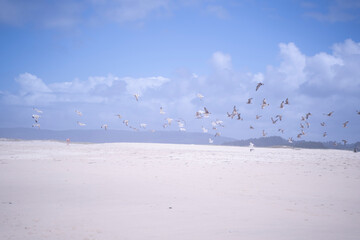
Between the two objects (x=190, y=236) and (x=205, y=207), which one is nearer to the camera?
(x=190, y=236)

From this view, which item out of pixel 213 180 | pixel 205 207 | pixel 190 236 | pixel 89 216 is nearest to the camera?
pixel 190 236

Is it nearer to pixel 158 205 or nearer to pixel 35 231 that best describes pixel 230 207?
pixel 158 205

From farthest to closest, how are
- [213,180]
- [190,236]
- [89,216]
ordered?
1. [213,180]
2. [89,216]
3. [190,236]

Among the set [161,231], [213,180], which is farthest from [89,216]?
[213,180]

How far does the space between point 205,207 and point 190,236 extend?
2722 millimetres

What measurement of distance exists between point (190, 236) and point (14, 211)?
5.94 meters

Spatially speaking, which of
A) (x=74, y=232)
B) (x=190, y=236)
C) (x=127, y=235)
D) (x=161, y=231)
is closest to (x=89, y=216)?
(x=74, y=232)

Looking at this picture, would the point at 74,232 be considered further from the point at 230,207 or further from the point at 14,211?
the point at 230,207

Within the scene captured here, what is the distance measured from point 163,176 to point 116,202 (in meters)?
5.39

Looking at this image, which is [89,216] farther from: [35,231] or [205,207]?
[205,207]

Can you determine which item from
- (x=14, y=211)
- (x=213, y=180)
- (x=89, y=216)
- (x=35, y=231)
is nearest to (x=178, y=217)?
(x=89, y=216)

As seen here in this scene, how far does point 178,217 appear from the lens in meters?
8.50

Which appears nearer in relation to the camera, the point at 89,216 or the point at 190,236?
the point at 190,236

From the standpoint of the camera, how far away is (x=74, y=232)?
7.12 m
